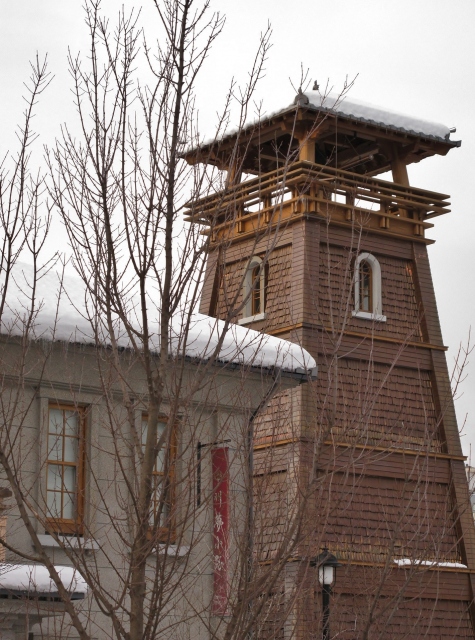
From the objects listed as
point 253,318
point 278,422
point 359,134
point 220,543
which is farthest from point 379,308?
point 278,422

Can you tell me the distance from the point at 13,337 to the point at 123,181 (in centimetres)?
561

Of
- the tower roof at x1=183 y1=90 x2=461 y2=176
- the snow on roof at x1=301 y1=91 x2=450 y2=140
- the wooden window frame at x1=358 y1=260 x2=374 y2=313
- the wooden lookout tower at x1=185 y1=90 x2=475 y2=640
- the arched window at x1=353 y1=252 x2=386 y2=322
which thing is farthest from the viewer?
the wooden window frame at x1=358 y1=260 x2=374 y2=313

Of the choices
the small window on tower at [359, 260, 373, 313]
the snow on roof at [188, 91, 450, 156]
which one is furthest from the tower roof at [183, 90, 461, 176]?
the small window on tower at [359, 260, 373, 313]

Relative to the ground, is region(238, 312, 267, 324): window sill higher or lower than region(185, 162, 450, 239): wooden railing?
lower

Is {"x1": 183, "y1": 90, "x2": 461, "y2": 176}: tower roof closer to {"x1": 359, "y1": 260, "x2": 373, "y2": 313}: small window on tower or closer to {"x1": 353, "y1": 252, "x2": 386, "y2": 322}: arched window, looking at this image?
{"x1": 353, "y1": 252, "x2": 386, "y2": 322}: arched window

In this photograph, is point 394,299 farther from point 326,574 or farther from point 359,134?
point 326,574

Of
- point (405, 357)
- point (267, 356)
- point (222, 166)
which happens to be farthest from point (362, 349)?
point (222, 166)

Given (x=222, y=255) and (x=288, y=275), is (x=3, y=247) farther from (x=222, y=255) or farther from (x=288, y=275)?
(x=288, y=275)

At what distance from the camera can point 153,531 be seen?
6.02 m

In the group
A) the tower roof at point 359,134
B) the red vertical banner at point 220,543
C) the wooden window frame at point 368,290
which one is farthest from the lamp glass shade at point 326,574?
the wooden window frame at point 368,290

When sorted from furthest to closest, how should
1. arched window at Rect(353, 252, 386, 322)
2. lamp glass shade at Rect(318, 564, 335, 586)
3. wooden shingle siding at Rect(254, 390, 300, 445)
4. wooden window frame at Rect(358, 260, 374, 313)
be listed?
wooden window frame at Rect(358, 260, 374, 313), arched window at Rect(353, 252, 386, 322), lamp glass shade at Rect(318, 564, 335, 586), wooden shingle siding at Rect(254, 390, 300, 445)

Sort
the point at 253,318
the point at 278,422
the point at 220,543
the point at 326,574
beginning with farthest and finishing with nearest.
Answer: the point at 253,318 → the point at 326,574 → the point at 220,543 → the point at 278,422

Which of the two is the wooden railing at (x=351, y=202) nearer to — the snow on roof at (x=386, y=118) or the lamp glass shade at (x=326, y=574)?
the snow on roof at (x=386, y=118)

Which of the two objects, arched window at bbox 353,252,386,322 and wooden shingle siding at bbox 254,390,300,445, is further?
arched window at bbox 353,252,386,322
